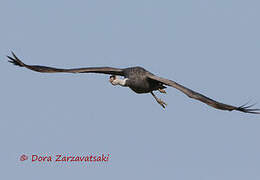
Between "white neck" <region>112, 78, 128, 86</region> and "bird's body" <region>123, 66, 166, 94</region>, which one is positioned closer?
"bird's body" <region>123, 66, 166, 94</region>

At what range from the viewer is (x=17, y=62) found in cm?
1379

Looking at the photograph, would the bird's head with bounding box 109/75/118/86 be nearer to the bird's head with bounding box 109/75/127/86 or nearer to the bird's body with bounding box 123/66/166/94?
the bird's head with bounding box 109/75/127/86

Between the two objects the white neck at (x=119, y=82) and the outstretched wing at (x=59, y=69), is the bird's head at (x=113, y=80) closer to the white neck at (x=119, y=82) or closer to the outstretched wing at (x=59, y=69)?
the white neck at (x=119, y=82)

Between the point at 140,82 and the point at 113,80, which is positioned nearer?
the point at 140,82

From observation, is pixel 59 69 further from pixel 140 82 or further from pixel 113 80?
pixel 140 82

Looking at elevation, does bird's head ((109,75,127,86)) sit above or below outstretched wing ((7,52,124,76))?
below

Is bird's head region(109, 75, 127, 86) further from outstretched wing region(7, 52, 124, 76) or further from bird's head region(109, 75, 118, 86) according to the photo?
outstretched wing region(7, 52, 124, 76)

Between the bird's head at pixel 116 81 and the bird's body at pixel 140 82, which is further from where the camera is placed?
the bird's head at pixel 116 81

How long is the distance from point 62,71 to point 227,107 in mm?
4201

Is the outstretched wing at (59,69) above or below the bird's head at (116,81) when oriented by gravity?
above

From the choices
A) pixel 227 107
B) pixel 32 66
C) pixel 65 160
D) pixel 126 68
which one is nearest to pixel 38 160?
pixel 65 160

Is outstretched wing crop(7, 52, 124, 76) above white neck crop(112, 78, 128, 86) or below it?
above

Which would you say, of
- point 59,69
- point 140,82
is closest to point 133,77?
point 140,82

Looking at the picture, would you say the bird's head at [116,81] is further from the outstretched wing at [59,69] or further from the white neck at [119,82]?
the outstretched wing at [59,69]
